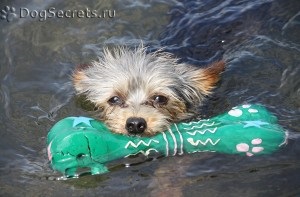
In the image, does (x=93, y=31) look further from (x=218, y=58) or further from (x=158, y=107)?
(x=158, y=107)

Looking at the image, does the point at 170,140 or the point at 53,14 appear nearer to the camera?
the point at 170,140

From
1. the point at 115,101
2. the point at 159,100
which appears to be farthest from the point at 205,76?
the point at 115,101

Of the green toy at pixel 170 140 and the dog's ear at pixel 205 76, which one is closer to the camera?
the green toy at pixel 170 140

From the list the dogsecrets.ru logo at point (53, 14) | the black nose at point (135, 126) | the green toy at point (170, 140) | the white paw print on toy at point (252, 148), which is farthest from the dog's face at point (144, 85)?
the dogsecrets.ru logo at point (53, 14)

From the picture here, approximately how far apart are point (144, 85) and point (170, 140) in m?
0.91

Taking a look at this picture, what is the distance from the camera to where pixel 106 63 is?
5.59 m

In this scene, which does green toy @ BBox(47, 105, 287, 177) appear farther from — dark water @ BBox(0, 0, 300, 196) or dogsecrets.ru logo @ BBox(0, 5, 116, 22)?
dogsecrets.ru logo @ BBox(0, 5, 116, 22)

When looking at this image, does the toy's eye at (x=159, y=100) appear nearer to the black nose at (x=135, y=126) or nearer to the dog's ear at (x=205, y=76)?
the dog's ear at (x=205, y=76)

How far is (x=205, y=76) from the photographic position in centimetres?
564

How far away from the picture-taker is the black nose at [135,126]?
15.4ft

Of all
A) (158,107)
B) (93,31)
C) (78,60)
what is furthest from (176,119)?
(93,31)

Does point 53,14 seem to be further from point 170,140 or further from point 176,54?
point 170,140

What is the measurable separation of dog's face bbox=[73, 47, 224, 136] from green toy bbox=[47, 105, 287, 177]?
1.13 ft

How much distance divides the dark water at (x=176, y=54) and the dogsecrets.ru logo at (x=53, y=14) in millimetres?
64
